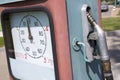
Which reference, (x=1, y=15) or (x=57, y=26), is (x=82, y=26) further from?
(x=1, y=15)

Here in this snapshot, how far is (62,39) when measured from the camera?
183cm

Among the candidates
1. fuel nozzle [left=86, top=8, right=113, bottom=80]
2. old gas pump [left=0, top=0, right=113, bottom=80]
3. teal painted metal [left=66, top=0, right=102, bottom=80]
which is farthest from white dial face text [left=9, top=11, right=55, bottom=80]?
fuel nozzle [left=86, top=8, right=113, bottom=80]

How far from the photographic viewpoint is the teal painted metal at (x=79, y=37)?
183 centimetres

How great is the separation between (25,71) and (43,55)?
244 mm

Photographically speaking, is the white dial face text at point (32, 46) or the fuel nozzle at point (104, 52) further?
the white dial face text at point (32, 46)

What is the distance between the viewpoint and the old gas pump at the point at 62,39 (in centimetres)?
181

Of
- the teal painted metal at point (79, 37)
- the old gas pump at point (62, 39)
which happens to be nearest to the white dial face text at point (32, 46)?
the old gas pump at point (62, 39)

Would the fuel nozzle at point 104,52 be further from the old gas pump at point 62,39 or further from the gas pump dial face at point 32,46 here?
the gas pump dial face at point 32,46

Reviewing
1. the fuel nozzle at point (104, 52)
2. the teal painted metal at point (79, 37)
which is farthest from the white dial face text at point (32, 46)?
the fuel nozzle at point (104, 52)

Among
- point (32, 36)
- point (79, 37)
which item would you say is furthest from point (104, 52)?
point (32, 36)

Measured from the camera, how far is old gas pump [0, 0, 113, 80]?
1809mm

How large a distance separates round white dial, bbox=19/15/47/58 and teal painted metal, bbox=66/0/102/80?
0.72 ft

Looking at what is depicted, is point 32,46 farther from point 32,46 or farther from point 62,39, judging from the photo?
point 62,39

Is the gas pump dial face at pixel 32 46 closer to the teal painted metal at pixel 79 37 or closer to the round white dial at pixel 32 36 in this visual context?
the round white dial at pixel 32 36
